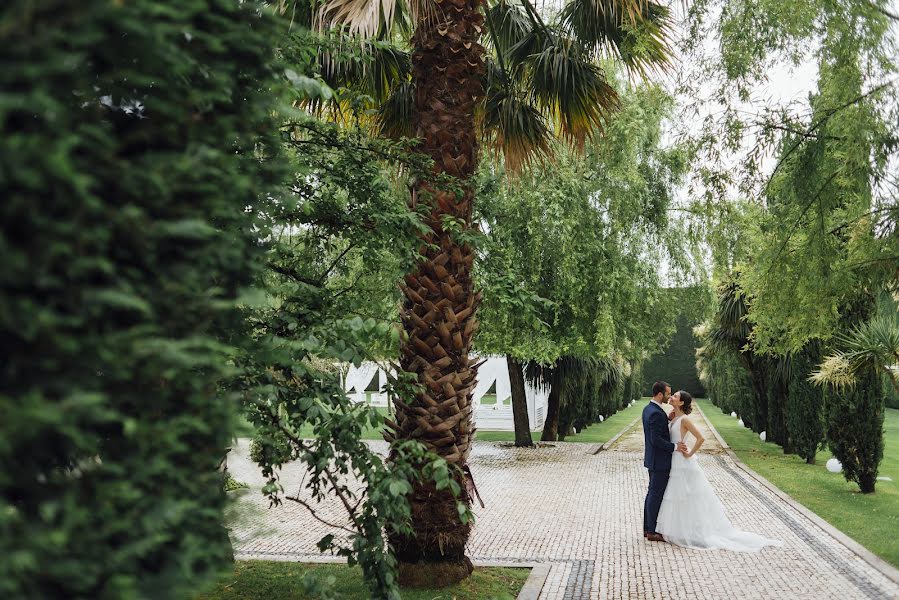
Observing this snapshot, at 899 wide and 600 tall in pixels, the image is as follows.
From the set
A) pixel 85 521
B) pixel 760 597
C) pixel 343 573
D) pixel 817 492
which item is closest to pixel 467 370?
pixel 343 573

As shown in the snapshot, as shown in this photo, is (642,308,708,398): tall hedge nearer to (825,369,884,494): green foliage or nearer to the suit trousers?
(825,369,884,494): green foliage

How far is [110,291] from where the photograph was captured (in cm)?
171

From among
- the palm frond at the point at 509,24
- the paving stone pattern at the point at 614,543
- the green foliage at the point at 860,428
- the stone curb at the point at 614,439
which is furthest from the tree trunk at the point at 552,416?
the palm frond at the point at 509,24

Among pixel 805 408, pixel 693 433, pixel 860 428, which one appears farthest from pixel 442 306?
pixel 805 408

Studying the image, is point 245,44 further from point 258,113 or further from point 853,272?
point 853,272

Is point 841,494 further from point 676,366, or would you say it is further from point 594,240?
point 676,366

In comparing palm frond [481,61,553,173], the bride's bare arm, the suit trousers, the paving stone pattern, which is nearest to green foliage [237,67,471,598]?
the paving stone pattern

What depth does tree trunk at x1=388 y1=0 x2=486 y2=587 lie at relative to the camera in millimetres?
6676

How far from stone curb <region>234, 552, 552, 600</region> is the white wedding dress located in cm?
215

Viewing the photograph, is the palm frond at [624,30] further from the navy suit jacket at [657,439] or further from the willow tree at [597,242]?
the willow tree at [597,242]

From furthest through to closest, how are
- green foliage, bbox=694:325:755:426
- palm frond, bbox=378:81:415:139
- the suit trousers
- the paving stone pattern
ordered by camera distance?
1. green foliage, bbox=694:325:755:426
2. the suit trousers
3. palm frond, bbox=378:81:415:139
4. the paving stone pattern

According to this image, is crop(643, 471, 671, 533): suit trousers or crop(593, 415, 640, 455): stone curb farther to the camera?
crop(593, 415, 640, 455): stone curb

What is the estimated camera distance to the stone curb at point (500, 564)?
706cm

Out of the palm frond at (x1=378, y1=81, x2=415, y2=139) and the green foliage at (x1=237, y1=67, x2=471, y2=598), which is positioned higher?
the palm frond at (x1=378, y1=81, x2=415, y2=139)
